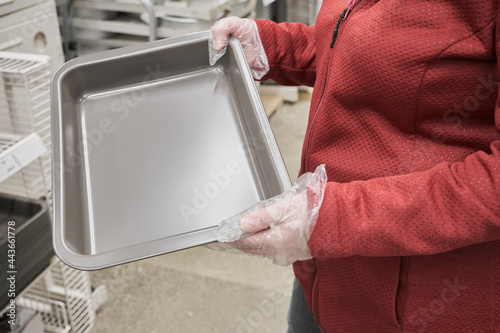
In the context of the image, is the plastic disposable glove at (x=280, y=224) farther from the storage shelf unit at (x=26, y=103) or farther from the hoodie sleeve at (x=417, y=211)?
the storage shelf unit at (x=26, y=103)

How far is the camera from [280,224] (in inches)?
28.1

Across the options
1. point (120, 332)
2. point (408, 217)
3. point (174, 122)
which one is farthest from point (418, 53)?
point (120, 332)

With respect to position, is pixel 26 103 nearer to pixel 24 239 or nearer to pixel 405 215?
pixel 24 239

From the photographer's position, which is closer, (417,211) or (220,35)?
(417,211)

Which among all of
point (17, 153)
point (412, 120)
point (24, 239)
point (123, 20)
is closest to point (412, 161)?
point (412, 120)

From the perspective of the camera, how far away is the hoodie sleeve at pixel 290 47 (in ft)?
3.44

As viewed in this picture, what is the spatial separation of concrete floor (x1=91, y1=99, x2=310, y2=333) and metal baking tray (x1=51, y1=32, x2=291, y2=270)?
95 centimetres

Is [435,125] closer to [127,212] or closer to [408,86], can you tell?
[408,86]

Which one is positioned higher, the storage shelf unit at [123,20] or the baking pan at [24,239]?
the storage shelf unit at [123,20]

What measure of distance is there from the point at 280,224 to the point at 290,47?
0.51m

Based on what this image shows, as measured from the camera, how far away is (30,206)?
1.31 meters

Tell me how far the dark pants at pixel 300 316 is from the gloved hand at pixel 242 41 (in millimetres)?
539

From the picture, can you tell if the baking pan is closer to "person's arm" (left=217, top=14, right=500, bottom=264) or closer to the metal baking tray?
the metal baking tray

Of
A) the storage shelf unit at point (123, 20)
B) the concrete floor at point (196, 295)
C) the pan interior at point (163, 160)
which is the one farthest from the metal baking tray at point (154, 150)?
the concrete floor at point (196, 295)
